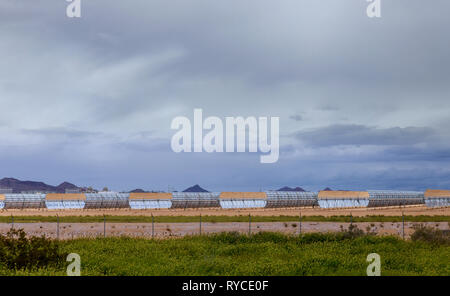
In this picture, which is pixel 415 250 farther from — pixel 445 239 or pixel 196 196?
pixel 196 196

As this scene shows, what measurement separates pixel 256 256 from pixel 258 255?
10.6 inches

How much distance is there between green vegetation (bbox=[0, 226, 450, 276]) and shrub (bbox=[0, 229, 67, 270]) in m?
0.51

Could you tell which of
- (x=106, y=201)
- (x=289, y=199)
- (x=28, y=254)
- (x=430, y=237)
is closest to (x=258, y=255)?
(x=28, y=254)

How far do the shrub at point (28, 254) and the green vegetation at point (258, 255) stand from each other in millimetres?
511

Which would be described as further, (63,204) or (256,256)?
(63,204)

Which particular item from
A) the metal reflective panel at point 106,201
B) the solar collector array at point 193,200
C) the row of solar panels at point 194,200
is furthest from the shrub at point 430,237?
the metal reflective panel at point 106,201

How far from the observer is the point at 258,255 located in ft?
73.4

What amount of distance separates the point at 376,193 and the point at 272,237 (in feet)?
250

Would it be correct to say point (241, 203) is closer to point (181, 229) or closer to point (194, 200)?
point (194, 200)

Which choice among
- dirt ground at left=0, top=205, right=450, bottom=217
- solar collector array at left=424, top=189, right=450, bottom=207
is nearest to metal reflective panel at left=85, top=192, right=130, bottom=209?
dirt ground at left=0, top=205, right=450, bottom=217

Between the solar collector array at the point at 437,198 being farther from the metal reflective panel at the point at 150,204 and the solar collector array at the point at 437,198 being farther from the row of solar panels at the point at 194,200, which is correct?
the metal reflective panel at the point at 150,204

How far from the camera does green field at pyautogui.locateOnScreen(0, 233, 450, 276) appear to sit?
17.7 meters
